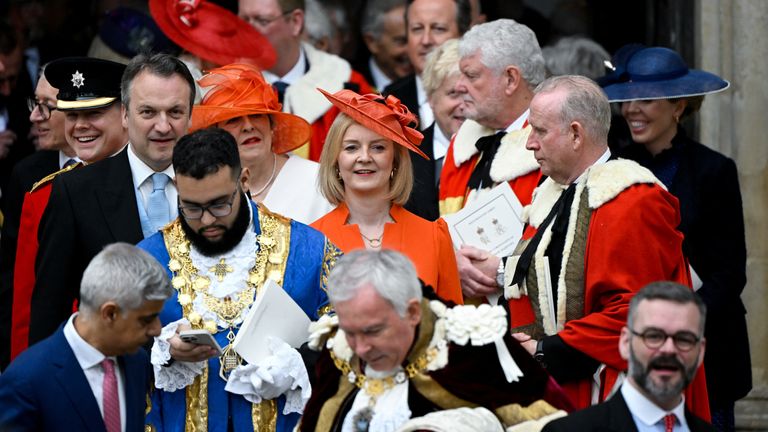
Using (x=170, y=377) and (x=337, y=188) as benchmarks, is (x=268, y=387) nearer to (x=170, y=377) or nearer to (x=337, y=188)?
(x=170, y=377)

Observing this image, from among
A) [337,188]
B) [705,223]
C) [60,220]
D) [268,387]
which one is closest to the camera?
[268,387]

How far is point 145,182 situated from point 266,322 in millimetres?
1088

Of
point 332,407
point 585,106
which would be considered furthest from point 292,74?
point 332,407

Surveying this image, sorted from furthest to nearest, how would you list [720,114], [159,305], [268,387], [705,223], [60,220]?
[720,114] < [705,223] < [60,220] < [268,387] < [159,305]

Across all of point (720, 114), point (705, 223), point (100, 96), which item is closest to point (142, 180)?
point (100, 96)

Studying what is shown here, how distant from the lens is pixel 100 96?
7.03 metres

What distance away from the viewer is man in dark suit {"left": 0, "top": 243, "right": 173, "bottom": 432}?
510 centimetres

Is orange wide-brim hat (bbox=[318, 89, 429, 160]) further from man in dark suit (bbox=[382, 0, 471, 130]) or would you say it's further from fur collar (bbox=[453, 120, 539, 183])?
man in dark suit (bbox=[382, 0, 471, 130])

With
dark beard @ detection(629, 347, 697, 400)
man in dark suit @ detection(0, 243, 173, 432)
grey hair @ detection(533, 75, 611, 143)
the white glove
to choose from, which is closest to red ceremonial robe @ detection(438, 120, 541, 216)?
grey hair @ detection(533, 75, 611, 143)

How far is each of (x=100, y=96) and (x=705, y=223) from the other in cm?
266

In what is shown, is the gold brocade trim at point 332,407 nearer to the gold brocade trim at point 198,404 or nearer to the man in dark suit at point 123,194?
the gold brocade trim at point 198,404

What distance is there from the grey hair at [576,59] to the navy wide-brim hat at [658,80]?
1.32 metres

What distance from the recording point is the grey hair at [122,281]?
514cm

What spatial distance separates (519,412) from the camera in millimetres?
5172
